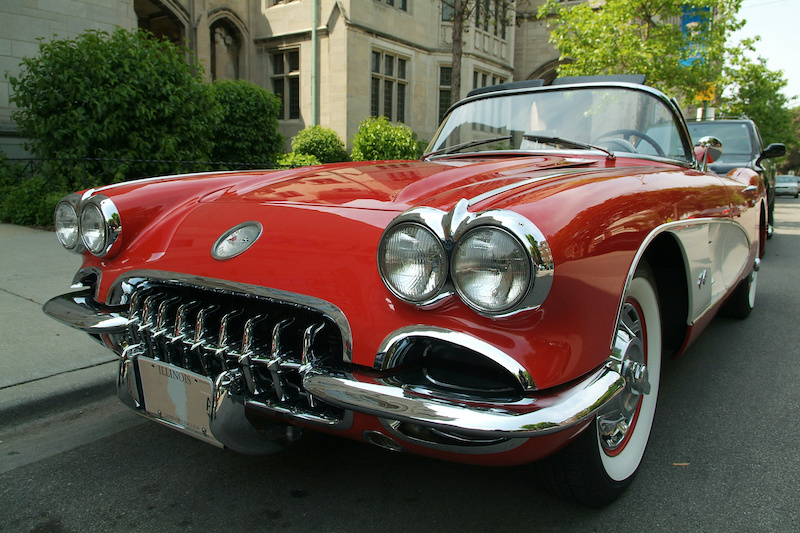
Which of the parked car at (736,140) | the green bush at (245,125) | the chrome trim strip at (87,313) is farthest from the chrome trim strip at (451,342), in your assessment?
the green bush at (245,125)

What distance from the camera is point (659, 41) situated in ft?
40.0

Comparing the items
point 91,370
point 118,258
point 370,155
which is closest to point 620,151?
point 118,258

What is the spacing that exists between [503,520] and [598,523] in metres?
0.30

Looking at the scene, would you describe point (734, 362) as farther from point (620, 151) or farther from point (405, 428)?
point (405, 428)

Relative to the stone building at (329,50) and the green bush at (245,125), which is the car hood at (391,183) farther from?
the stone building at (329,50)

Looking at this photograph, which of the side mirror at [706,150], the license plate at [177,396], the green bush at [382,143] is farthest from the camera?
the green bush at [382,143]

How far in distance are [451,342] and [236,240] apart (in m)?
0.87

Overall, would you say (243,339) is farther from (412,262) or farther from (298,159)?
(298,159)

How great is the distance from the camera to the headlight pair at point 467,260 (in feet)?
4.68

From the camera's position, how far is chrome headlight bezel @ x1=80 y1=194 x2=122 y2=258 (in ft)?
7.53

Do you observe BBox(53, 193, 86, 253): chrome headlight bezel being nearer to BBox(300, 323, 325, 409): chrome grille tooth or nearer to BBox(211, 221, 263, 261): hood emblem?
BBox(211, 221, 263, 261): hood emblem

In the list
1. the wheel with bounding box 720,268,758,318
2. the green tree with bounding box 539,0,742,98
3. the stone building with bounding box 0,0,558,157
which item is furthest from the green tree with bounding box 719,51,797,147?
the wheel with bounding box 720,268,758,318

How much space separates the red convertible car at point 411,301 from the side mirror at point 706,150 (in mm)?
1098

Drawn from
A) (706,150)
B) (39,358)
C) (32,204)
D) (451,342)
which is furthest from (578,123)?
(32,204)
